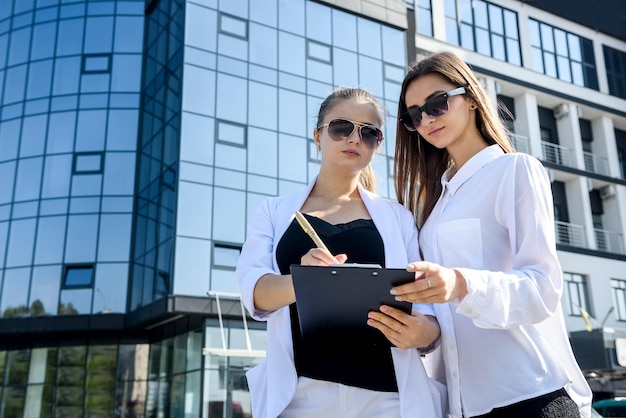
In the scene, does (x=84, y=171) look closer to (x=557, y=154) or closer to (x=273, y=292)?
(x=557, y=154)

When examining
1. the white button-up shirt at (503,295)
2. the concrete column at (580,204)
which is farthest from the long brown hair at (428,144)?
the concrete column at (580,204)

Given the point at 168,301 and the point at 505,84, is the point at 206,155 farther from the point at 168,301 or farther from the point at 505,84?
the point at 505,84

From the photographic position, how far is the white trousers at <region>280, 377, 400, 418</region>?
226cm

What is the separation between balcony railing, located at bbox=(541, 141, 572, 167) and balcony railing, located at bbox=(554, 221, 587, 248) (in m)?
3.18

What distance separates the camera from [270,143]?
22.2 m

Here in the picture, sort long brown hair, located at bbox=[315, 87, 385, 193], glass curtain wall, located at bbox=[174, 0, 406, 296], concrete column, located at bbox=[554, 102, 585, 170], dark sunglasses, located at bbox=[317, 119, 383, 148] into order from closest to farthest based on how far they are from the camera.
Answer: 1. dark sunglasses, located at bbox=[317, 119, 383, 148]
2. long brown hair, located at bbox=[315, 87, 385, 193]
3. glass curtain wall, located at bbox=[174, 0, 406, 296]
4. concrete column, located at bbox=[554, 102, 585, 170]

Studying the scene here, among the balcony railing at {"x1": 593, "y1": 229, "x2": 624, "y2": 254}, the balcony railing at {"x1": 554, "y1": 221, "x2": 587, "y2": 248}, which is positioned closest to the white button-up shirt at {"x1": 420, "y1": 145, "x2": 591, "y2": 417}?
the balcony railing at {"x1": 554, "y1": 221, "x2": 587, "y2": 248}

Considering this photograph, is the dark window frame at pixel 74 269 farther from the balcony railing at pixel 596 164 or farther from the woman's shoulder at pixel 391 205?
the woman's shoulder at pixel 391 205

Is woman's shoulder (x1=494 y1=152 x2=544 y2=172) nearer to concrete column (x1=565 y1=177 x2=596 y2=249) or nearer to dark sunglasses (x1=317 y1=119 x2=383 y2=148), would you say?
dark sunglasses (x1=317 y1=119 x2=383 y2=148)

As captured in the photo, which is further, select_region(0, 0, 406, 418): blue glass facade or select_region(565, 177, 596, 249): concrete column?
select_region(565, 177, 596, 249): concrete column

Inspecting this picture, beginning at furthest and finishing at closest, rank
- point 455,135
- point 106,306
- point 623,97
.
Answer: point 623,97
point 106,306
point 455,135

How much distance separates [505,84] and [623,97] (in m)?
8.19

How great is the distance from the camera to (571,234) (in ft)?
95.1

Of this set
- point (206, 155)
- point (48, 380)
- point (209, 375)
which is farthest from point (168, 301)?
point (48, 380)
